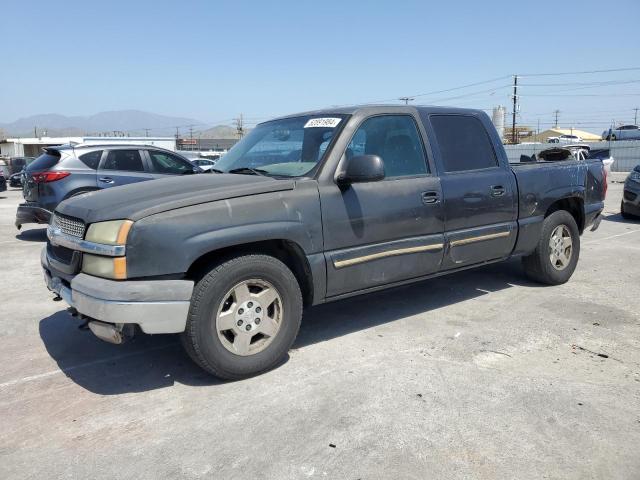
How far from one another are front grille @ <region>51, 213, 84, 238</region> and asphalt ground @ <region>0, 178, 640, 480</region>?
3.31ft

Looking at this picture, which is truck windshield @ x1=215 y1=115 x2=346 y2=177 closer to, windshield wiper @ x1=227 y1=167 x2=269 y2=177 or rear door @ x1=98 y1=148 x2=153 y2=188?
windshield wiper @ x1=227 y1=167 x2=269 y2=177

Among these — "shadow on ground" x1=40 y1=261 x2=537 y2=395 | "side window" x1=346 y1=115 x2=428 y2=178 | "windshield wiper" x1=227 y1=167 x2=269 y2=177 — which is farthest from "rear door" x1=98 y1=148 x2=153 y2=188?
"side window" x1=346 y1=115 x2=428 y2=178

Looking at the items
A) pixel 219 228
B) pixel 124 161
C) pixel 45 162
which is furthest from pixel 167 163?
pixel 219 228

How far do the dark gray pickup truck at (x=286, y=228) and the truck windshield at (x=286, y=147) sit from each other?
14 millimetres

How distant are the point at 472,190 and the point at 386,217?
1.11m

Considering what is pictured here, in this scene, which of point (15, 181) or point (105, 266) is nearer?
point (105, 266)

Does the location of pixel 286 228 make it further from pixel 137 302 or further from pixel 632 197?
pixel 632 197

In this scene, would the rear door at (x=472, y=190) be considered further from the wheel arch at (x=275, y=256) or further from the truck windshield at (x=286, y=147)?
the wheel arch at (x=275, y=256)

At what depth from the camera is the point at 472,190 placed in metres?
4.74

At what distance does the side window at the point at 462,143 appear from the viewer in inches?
185

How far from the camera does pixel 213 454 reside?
2.72m

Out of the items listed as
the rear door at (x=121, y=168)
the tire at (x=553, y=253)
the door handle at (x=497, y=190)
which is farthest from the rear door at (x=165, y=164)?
the tire at (x=553, y=253)

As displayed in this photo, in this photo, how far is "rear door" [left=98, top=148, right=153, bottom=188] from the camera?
8914 millimetres

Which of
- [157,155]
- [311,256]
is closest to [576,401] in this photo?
[311,256]
